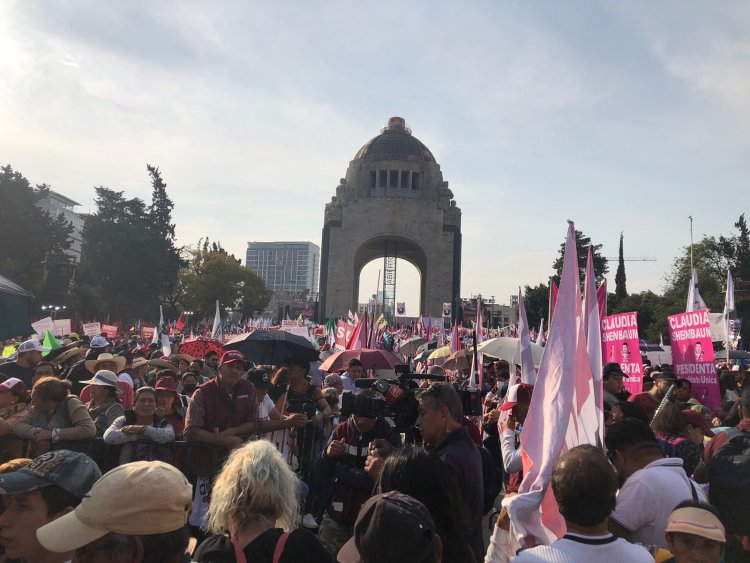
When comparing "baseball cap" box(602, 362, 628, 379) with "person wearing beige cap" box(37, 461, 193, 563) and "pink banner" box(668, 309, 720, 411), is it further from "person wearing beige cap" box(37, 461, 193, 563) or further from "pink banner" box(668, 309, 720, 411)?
"person wearing beige cap" box(37, 461, 193, 563)

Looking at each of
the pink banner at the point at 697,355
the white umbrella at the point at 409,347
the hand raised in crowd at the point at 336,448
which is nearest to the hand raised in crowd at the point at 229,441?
the hand raised in crowd at the point at 336,448

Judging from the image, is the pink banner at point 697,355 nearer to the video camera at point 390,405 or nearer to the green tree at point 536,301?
the video camera at point 390,405

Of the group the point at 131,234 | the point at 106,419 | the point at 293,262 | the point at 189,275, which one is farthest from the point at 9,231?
the point at 293,262

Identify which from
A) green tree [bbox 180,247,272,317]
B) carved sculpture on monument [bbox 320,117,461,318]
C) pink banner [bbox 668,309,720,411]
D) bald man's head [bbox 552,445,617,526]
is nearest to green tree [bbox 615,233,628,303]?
carved sculpture on monument [bbox 320,117,461,318]

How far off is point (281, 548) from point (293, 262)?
635 ft

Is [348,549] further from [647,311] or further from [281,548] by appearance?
[647,311]

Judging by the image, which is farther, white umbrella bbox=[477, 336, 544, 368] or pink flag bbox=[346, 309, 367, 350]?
pink flag bbox=[346, 309, 367, 350]

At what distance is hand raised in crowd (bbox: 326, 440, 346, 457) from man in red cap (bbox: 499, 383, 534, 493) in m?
1.05

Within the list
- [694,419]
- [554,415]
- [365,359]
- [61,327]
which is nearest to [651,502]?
[554,415]

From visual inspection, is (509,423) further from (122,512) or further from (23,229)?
(23,229)

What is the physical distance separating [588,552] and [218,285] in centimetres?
6246

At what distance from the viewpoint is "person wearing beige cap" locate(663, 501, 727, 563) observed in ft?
9.02

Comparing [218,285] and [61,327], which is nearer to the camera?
[61,327]

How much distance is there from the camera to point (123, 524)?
7.28 ft
